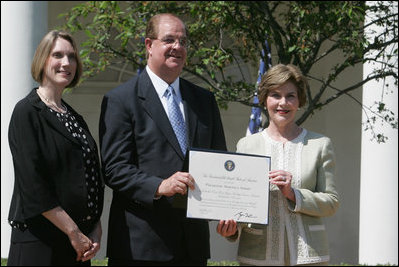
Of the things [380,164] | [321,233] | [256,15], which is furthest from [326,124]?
[321,233]

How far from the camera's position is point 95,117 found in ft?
53.8

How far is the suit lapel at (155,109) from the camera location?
471cm

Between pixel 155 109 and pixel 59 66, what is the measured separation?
2.09 feet

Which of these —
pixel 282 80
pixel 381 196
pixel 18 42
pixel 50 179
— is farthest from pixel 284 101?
pixel 381 196

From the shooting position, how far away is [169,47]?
4719 millimetres

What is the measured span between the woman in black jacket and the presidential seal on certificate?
2.14 feet

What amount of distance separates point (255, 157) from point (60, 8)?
1227 centimetres

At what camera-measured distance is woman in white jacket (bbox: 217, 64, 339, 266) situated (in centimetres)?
473

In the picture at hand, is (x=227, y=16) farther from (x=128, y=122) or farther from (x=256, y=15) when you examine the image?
(x=128, y=122)

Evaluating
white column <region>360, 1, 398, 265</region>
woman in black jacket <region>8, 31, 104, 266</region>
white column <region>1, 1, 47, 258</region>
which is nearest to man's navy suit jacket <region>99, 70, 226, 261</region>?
woman in black jacket <region>8, 31, 104, 266</region>

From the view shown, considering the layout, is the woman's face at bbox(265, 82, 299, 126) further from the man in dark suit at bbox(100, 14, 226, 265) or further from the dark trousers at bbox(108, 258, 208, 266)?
the dark trousers at bbox(108, 258, 208, 266)

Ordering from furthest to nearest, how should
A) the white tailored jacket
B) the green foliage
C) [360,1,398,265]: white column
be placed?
[360,1,398,265]: white column, the green foliage, the white tailored jacket

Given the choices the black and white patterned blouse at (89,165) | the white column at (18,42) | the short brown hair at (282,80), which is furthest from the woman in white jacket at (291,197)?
the white column at (18,42)

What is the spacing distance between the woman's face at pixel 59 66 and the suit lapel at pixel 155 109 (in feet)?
1.52
